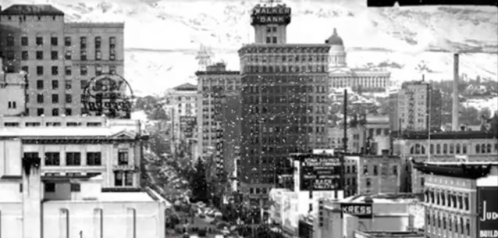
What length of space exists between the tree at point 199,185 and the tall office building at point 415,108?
671cm

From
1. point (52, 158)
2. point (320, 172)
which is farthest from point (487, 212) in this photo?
point (320, 172)

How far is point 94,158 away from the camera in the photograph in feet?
51.9

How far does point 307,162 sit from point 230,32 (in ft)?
12.9

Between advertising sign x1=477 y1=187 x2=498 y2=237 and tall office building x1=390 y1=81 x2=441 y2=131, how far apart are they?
1628cm

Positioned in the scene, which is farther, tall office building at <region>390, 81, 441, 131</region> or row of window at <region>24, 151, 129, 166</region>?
tall office building at <region>390, 81, 441, 131</region>

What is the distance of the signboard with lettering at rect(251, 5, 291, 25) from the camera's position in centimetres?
Answer: 3021

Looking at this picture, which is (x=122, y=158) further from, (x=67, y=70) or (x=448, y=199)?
(x=67, y=70)

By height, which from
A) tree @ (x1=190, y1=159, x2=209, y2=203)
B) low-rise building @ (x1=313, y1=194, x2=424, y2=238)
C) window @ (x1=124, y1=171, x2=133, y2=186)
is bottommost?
low-rise building @ (x1=313, y1=194, x2=424, y2=238)

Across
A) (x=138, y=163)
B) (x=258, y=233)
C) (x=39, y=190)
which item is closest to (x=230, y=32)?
(x=258, y=233)

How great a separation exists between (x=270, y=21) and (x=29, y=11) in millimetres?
8937

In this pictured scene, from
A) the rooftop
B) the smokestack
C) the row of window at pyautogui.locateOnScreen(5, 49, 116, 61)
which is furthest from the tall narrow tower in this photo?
the row of window at pyautogui.locateOnScreen(5, 49, 116, 61)

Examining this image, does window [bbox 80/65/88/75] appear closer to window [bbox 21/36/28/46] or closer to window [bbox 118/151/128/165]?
window [bbox 21/36/28/46]

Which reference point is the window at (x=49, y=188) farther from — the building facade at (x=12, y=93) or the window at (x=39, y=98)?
the window at (x=39, y=98)

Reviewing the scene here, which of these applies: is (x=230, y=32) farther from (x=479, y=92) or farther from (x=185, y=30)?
(x=479, y=92)
